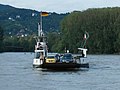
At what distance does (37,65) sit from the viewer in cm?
8500

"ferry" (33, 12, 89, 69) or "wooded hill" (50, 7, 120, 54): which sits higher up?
"wooded hill" (50, 7, 120, 54)

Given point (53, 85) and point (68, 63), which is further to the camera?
point (68, 63)

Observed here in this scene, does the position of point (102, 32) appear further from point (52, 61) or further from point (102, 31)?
point (52, 61)

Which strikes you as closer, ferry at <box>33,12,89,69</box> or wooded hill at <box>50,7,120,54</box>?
ferry at <box>33,12,89,69</box>

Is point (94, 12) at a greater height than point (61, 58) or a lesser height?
greater

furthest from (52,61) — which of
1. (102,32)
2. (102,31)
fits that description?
(102,31)

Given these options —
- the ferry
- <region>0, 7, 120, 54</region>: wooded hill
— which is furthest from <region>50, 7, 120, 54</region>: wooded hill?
the ferry

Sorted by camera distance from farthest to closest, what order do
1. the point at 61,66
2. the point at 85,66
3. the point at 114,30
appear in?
the point at 114,30, the point at 85,66, the point at 61,66

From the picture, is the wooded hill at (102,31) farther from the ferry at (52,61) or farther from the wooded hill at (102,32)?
the ferry at (52,61)

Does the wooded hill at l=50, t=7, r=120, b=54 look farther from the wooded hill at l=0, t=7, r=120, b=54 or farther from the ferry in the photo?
the ferry

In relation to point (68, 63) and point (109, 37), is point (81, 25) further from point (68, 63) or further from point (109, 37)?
point (68, 63)

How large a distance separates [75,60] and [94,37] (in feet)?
359

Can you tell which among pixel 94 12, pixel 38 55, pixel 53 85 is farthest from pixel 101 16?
pixel 53 85

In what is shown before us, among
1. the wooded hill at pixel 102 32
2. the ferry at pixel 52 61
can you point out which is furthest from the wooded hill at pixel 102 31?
the ferry at pixel 52 61
